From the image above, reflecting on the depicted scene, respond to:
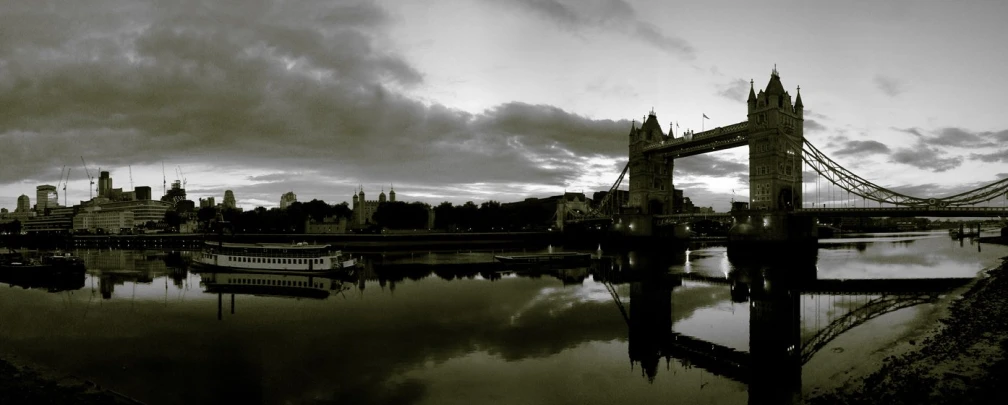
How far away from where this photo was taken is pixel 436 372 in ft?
59.3

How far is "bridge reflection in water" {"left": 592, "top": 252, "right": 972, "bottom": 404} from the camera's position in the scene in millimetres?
18297

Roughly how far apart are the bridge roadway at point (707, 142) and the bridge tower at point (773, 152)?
7.59ft

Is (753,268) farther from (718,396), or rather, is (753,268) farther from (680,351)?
(718,396)

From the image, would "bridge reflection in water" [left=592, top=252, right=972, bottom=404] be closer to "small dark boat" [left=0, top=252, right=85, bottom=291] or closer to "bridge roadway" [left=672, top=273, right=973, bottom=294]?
"bridge roadway" [left=672, top=273, right=973, bottom=294]

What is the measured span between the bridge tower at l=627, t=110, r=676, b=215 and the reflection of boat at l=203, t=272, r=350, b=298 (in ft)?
203

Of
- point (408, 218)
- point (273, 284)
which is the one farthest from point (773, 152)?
point (408, 218)

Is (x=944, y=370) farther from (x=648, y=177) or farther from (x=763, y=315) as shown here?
(x=648, y=177)

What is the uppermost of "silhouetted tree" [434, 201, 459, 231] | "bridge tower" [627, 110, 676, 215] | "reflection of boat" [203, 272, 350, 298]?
"bridge tower" [627, 110, 676, 215]

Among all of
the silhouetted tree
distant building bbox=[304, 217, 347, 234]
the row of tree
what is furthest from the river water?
distant building bbox=[304, 217, 347, 234]

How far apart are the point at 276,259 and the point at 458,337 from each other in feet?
105

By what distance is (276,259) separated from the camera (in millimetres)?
49062

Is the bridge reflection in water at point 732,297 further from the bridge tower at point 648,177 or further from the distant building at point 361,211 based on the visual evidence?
the distant building at point 361,211

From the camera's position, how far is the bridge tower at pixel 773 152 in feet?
222

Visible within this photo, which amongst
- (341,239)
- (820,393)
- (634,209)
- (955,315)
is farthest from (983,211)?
(341,239)
